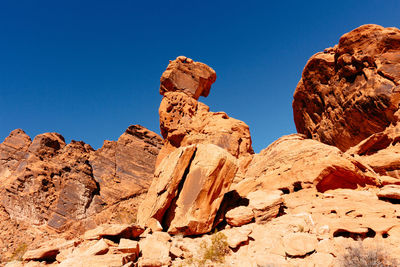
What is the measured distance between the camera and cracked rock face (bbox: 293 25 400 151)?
688 inches

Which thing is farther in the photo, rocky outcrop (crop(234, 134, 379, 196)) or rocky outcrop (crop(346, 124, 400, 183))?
rocky outcrop (crop(346, 124, 400, 183))

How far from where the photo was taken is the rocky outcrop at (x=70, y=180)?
2659 centimetres

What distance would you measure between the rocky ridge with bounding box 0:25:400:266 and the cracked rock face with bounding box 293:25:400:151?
0.08 m

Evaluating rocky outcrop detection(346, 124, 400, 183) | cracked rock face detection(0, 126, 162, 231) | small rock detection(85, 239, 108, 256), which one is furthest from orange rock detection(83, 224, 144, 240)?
cracked rock face detection(0, 126, 162, 231)

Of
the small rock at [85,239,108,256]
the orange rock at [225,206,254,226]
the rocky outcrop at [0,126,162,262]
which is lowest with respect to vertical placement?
the small rock at [85,239,108,256]

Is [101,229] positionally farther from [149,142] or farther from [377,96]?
[149,142]

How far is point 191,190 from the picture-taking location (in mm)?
11125

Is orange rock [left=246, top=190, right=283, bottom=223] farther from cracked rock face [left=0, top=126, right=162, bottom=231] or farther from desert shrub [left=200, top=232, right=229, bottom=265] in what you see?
cracked rock face [left=0, top=126, right=162, bottom=231]

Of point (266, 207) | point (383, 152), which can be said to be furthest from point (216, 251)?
point (383, 152)

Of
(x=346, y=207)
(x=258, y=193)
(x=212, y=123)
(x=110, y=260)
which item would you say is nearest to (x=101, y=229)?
(x=110, y=260)

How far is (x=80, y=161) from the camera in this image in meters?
31.8

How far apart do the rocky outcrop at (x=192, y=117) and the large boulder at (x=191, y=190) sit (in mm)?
10391

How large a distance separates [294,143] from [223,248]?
9807 mm

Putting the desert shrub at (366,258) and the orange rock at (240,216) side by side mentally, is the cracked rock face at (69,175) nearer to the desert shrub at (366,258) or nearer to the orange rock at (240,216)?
the orange rock at (240,216)
